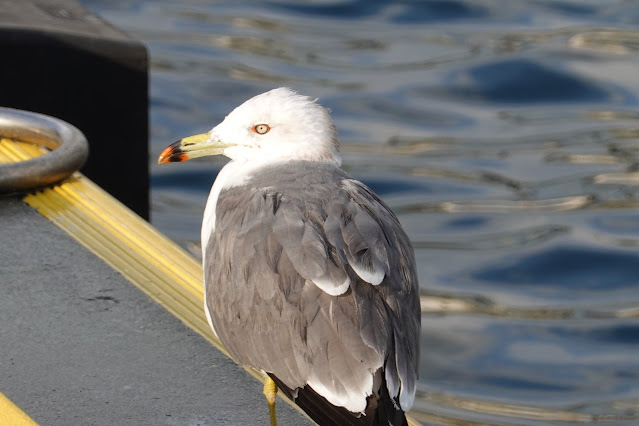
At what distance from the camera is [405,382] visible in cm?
284

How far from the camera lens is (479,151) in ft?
26.3

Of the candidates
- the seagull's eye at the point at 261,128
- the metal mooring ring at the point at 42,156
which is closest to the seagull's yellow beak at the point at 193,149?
the seagull's eye at the point at 261,128

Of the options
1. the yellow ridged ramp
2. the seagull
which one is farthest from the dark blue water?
the seagull

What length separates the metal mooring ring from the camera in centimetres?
425

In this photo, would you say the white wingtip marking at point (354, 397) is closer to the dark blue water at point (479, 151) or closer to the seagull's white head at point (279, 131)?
the seagull's white head at point (279, 131)

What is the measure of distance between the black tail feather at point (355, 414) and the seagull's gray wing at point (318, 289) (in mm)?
17

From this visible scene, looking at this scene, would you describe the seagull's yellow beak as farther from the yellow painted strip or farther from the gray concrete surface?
the yellow painted strip

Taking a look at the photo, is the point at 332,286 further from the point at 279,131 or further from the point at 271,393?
the point at 279,131

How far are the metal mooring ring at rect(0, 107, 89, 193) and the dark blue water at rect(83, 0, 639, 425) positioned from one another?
78.2 inches

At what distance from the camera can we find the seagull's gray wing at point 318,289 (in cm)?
282

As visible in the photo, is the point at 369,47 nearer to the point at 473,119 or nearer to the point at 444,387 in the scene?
the point at 473,119

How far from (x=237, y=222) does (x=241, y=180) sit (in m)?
0.30

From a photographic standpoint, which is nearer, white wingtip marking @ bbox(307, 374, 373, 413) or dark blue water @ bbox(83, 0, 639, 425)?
white wingtip marking @ bbox(307, 374, 373, 413)

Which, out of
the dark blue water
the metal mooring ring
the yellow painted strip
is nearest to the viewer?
the yellow painted strip
